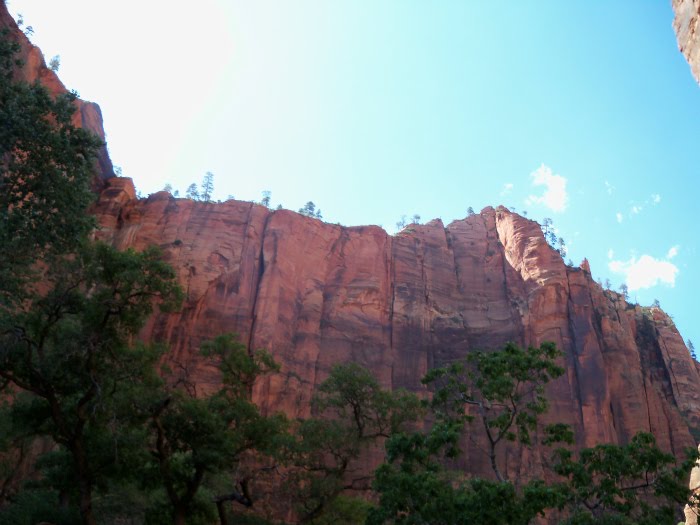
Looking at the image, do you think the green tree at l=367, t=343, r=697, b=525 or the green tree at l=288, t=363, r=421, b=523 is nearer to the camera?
the green tree at l=367, t=343, r=697, b=525

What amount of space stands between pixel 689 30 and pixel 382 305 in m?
46.9

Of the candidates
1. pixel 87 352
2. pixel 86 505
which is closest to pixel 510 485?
pixel 86 505

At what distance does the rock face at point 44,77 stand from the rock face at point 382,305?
2643 millimetres

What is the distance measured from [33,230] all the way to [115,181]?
36.3 meters

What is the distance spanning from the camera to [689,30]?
21.7 ft

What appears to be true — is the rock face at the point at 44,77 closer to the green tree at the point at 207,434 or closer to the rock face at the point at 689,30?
the green tree at the point at 207,434

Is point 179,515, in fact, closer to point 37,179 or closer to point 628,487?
point 37,179

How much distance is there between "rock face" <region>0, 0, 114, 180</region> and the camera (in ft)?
114

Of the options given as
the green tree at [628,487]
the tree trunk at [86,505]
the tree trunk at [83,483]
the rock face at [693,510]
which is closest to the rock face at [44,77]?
the tree trunk at [83,483]

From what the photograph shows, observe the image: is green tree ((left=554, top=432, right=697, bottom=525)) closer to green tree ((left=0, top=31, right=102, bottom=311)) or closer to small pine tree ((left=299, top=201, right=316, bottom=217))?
green tree ((left=0, top=31, right=102, bottom=311))

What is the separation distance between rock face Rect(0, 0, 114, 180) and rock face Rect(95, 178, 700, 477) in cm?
264

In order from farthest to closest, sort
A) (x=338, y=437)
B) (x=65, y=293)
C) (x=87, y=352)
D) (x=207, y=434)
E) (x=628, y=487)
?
(x=338, y=437)
(x=207, y=434)
(x=87, y=352)
(x=65, y=293)
(x=628, y=487)

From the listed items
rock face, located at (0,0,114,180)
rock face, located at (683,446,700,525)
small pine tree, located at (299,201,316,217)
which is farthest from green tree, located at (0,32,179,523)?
small pine tree, located at (299,201,316,217)

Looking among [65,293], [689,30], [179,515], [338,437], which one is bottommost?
[179,515]
